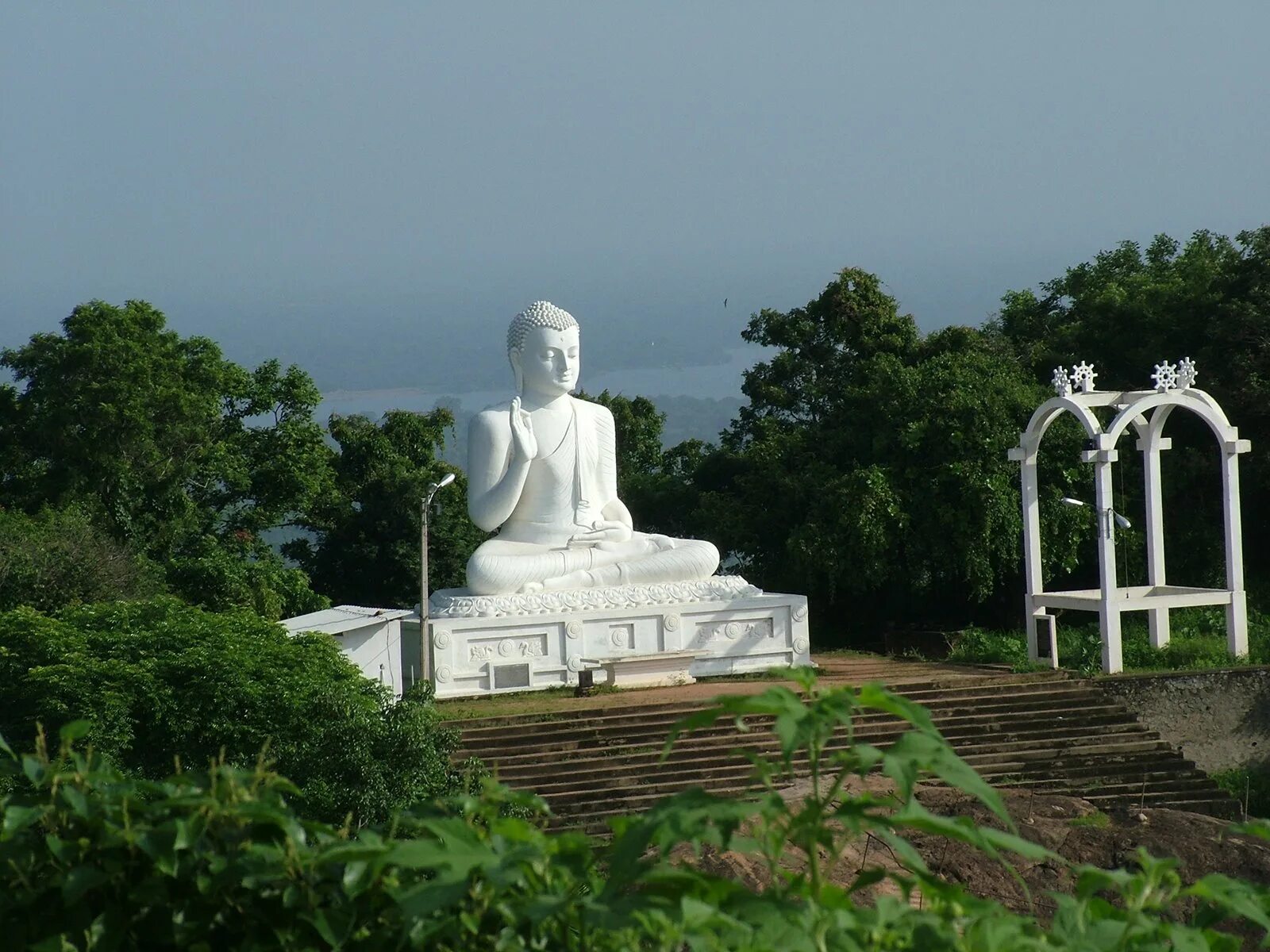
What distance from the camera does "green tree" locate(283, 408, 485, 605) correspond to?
94.7ft

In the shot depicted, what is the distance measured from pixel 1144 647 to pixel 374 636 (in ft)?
29.7

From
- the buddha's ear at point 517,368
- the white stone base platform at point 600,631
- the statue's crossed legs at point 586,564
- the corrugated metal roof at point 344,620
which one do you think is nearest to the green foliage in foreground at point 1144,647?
the white stone base platform at point 600,631

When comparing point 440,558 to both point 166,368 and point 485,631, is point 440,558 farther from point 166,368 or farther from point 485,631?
point 485,631

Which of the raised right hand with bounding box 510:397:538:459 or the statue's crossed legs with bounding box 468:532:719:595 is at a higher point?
the raised right hand with bounding box 510:397:538:459

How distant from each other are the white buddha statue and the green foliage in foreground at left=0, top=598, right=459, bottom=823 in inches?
196

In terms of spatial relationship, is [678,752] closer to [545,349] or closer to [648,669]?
[648,669]

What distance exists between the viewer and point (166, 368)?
87.4 ft

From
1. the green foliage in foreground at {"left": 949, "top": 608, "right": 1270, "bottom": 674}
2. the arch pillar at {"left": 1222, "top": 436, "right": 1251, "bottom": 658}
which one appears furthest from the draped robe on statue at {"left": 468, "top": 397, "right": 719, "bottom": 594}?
the arch pillar at {"left": 1222, "top": 436, "right": 1251, "bottom": 658}

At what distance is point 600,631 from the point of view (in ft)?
67.1

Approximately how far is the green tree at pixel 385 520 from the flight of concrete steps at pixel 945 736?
10479mm

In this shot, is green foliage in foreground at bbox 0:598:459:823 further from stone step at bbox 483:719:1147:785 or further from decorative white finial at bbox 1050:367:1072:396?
decorative white finial at bbox 1050:367:1072:396

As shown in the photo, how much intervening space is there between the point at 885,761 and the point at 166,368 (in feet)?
83.0

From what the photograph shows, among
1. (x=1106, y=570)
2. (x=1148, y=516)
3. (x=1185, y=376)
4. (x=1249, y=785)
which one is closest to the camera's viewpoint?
(x=1249, y=785)

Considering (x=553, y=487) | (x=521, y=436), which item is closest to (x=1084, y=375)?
(x=553, y=487)
